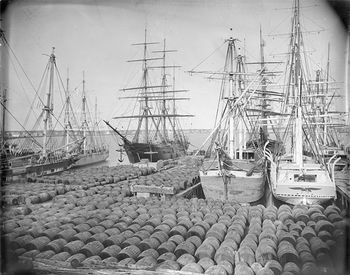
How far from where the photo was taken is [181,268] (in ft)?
16.2

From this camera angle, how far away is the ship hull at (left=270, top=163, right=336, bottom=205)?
31.8 feet

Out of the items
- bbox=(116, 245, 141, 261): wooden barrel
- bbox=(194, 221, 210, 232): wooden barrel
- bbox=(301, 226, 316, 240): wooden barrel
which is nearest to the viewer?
Result: bbox=(116, 245, 141, 261): wooden barrel

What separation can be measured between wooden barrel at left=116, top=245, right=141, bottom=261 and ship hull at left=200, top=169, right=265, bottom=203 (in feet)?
20.9

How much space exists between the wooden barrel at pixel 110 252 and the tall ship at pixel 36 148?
9.21 ft

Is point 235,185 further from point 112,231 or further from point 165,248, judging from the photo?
point 165,248

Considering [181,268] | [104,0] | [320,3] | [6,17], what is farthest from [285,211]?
[6,17]

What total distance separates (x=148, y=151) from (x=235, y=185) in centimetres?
1606

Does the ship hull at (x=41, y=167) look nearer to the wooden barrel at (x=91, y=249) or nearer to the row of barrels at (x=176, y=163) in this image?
the row of barrels at (x=176, y=163)

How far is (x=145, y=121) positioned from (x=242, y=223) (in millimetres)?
21516

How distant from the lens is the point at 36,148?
21562mm

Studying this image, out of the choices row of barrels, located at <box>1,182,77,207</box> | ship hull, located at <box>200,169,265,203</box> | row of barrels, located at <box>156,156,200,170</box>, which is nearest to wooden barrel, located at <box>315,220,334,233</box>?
ship hull, located at <box>200,169,265,203</box>

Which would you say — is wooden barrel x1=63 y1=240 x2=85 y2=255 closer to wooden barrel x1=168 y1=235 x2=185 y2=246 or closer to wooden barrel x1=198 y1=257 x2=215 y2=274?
wooden barrel x1=168 y1=235 x2=185 y2=246

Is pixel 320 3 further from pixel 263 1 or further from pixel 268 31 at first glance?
pixel 268 31

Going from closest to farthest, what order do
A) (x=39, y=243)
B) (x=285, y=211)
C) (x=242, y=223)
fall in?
(x=39, y=243), (x=242, y=223), (x=285, y=211)
